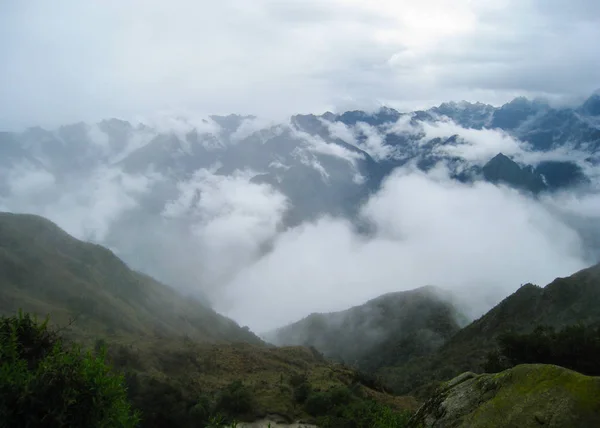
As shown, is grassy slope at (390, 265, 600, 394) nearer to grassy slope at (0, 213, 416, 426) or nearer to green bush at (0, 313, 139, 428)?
grassy slope at (0, 213, 416, 426)

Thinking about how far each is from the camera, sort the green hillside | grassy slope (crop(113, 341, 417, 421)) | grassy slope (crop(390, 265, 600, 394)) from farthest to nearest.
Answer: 1. grassy slope (crop(390, 265, 600, 394))
2. the green hillside
3. grassy slope (crop(113, 341, 417, 421))

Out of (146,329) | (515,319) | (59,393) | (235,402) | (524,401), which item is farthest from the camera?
(515,319)

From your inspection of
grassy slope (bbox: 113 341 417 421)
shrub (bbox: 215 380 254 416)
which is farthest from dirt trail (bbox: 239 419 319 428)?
shrub (bbox: 215 380 254 416)

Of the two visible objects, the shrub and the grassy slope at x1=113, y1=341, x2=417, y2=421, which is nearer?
Answer: the shrub

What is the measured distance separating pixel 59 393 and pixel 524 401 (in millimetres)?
9862

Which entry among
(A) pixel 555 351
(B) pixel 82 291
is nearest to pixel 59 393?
(A) pixel 555 351

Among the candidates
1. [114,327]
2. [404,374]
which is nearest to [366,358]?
[404,374]

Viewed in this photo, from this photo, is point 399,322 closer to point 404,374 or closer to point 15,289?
point 404,374

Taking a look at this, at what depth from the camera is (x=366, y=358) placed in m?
138

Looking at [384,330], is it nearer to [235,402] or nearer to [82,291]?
[82,291]

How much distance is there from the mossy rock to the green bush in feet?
26.2

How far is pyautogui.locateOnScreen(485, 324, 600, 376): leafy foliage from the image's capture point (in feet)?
123

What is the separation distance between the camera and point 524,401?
32.4ft

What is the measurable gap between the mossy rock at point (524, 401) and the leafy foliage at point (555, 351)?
1199 inches
